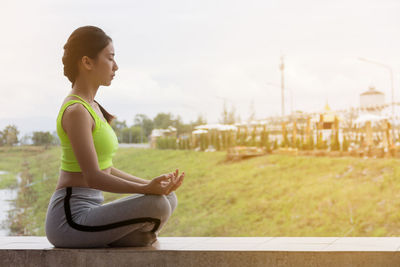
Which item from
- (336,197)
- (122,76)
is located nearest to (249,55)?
(122,76)

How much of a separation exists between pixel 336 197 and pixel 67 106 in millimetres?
14158

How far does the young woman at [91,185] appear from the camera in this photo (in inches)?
56.5

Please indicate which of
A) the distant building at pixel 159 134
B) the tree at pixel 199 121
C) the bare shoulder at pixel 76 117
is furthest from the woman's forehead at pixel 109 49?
the tree at pixel 199 121

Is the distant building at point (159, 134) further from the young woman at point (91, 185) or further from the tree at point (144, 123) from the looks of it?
the young woman at point (91, 185)

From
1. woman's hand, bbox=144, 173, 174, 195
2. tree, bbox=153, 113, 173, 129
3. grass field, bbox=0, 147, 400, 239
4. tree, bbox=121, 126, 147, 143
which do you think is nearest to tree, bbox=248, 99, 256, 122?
grass field, bbox=0, 147, 400, 239

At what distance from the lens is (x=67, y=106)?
4.83 feet

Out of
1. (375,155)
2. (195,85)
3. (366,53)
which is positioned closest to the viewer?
(375,155)

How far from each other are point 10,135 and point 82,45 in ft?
49.5

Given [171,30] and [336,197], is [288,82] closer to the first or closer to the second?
[171,30]

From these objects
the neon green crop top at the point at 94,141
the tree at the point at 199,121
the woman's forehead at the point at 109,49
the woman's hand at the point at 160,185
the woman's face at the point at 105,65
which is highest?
the tree at the point at 199,121

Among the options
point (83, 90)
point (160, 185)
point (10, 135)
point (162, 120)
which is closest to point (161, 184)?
point (160, 185)

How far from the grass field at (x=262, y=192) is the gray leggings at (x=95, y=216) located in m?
11.8

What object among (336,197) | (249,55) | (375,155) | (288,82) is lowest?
(336,197)

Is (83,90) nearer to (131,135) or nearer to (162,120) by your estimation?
(131,135)
